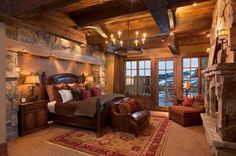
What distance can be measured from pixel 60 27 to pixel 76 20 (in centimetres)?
51

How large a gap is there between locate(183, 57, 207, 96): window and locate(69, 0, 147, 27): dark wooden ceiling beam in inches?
154

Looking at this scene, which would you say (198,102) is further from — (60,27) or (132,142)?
(60,27)

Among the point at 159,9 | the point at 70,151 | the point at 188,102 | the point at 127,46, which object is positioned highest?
the point at 159,9

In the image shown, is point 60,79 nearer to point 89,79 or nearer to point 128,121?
point 89,79

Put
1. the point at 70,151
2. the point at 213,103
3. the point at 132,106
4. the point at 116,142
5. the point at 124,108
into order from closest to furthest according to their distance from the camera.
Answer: the point at 70,151, the point at 116,142, the point at 213,103, the point at 124,108, the point at 132,106

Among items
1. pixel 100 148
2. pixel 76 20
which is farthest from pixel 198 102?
pixel 76 20

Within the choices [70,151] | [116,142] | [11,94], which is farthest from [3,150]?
[116,142]

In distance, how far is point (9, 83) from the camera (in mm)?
3482

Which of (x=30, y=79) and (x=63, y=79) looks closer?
(x=30, y=79)

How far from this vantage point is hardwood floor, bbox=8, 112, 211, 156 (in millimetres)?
2859

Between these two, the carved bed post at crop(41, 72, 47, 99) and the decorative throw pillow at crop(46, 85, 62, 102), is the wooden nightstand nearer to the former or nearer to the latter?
the decorative throw pillow at crop(46, 85, 62, 102)

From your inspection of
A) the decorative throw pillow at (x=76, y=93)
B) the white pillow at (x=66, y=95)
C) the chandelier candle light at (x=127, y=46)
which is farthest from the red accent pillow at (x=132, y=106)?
the white pillow at (x=66, y=95)

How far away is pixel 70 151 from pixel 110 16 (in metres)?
3.03

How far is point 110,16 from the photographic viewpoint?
3.70 m
